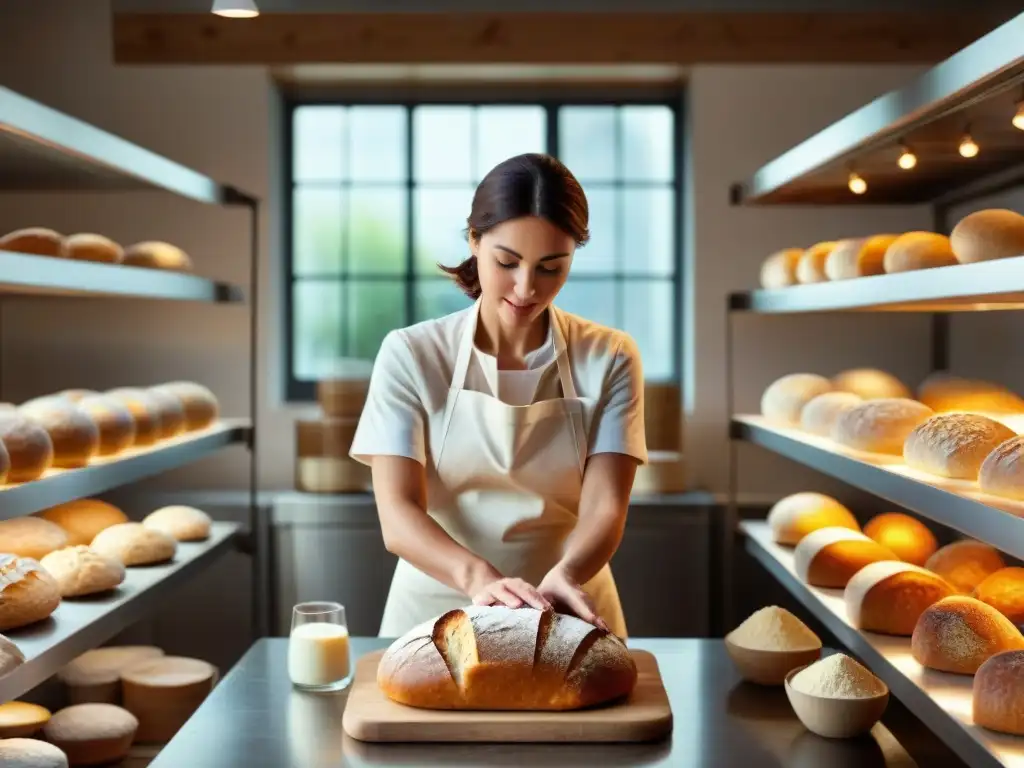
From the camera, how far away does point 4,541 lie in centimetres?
278

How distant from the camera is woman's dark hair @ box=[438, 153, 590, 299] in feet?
5.85

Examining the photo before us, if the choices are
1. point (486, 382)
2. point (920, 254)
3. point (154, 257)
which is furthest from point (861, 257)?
point (154, 257)

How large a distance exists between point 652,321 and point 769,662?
100 inches

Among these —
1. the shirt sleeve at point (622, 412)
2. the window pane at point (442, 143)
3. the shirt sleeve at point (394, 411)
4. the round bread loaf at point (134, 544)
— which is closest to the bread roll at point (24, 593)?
the round bread loaf at point (134, 544)

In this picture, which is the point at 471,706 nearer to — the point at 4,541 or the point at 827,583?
the point at 827,583

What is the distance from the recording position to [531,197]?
1786 millimetres

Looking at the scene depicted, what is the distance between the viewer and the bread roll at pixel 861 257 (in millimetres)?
2766

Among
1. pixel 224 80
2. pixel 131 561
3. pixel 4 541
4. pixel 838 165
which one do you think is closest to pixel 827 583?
pixel 838 165

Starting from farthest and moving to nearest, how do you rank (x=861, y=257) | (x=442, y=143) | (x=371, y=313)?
(x=442, y=143) < (x=371, y=313) < (x=861, y=257)

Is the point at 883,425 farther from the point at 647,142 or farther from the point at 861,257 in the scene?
the point at 647,142

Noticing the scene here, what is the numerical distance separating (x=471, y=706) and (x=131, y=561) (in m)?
1.77

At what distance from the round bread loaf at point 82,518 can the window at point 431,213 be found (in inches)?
35.4

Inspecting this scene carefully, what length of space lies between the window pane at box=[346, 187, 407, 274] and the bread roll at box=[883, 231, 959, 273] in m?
1.79

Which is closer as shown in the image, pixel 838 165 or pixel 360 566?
pixel 838 165
